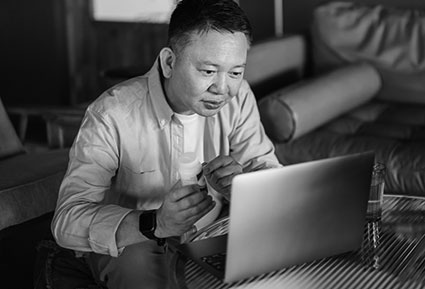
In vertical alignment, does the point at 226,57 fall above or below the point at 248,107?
above

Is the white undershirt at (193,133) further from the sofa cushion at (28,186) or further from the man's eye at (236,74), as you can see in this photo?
the sofa cushion at (28,186)

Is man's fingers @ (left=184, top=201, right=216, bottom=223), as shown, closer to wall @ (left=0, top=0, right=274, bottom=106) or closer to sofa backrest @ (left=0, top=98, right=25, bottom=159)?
sofa backrest @ (left=0, top=98, right=25, bottom=159)

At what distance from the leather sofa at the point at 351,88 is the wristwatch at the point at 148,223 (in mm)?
1304

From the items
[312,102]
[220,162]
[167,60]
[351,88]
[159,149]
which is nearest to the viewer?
[220,162]

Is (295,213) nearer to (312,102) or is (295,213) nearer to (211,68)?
(211,68)

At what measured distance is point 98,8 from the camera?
474 cm

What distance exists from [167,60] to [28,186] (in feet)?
2.55

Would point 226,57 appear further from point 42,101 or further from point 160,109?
point 42,101

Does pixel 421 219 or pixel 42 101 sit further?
pixel 42 101

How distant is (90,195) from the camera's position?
154 cm

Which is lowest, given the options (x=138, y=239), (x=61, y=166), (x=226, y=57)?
(x=61, y=166)

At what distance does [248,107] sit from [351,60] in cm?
146

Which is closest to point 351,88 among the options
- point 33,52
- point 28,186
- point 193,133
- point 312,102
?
point 312,102

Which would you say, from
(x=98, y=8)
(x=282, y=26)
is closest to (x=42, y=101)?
(x=98, y=8)
